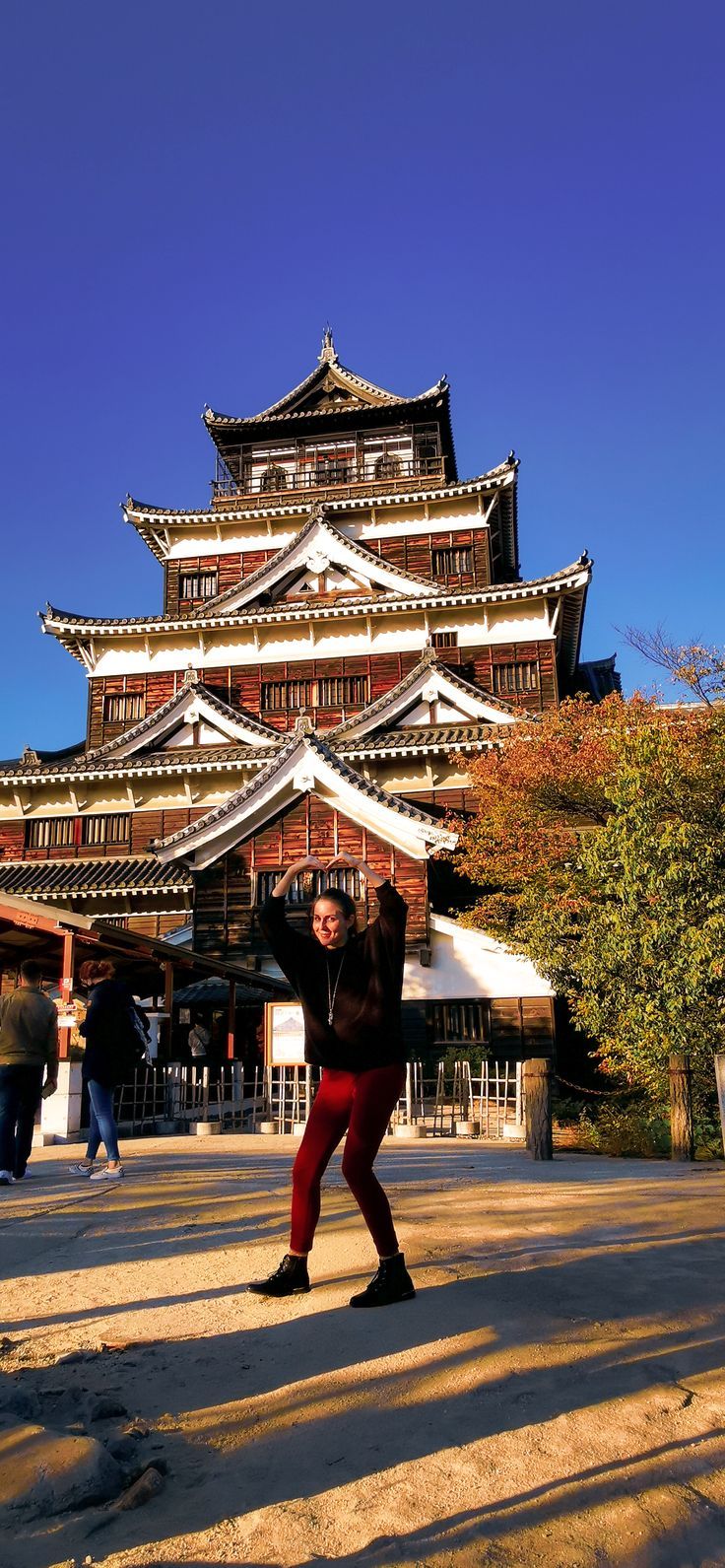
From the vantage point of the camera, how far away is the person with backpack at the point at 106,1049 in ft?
27.5

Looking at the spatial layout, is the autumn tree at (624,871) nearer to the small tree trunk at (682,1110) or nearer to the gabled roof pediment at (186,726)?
the small tree trunk at (682,1110)

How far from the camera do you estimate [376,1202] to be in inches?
165

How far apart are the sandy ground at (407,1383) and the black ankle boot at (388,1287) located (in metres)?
0.06

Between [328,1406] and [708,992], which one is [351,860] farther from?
[708,992]

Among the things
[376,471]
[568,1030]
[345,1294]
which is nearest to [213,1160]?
[345,1294]

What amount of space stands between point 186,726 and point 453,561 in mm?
10131

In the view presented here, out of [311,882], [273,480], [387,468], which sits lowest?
[311,882]

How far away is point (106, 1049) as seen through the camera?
8383mm

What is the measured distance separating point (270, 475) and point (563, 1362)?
35.2 meters

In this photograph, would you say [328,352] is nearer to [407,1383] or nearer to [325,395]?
[325,395]

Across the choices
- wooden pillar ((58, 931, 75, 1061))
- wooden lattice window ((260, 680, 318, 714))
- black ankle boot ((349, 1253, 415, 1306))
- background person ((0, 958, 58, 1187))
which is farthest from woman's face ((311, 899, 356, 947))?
wooden lattice window ((260, 680, 318, 714))

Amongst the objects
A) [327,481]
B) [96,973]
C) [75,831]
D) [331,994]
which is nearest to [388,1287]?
[331,994]

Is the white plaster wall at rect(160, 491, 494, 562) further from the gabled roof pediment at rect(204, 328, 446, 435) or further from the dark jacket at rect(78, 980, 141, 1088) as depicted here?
the dark jacket at rect(78, 980, 141, 1088)

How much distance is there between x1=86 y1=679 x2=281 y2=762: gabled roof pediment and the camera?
29844mm
